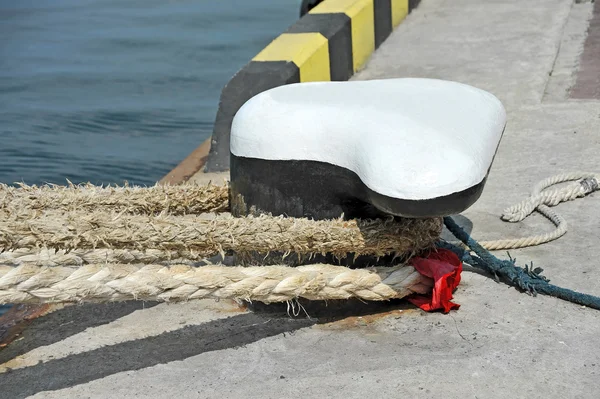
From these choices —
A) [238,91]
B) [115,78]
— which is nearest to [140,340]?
[238,91]

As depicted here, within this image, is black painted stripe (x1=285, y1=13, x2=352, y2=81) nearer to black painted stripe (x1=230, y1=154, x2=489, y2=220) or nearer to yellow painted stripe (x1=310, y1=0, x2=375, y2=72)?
yellow painted stripe (x1=310, y1=0, x2=375, y2=72)

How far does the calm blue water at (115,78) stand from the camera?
5566 millimetres

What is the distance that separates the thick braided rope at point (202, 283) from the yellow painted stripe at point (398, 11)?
349cm

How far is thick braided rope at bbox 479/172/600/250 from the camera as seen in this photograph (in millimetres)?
2688

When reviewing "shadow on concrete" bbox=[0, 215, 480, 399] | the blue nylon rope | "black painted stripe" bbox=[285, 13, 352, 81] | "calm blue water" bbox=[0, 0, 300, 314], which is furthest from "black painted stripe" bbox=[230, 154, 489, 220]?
"calm blue water" bbox=[0, 0, 300, 314]

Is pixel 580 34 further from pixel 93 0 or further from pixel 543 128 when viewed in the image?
pixel 93 0

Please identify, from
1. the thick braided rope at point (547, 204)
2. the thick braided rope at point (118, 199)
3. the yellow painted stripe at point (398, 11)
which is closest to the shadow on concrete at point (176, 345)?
the thick braided rope at point (118, 199)

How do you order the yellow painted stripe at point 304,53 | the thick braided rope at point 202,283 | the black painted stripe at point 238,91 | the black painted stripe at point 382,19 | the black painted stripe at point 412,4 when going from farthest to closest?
the black painted stripe at point 412,4
the black painted stripe at point 382,19
the yellow painted stripe at point 304,53
the black painted stripe at point 238,91
the thick braided rope at point 202,283

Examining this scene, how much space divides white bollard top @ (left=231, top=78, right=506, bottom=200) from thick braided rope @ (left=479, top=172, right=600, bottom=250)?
500 mm

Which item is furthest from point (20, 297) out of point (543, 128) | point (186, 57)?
point (186, 57)

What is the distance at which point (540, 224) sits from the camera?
2881 mm

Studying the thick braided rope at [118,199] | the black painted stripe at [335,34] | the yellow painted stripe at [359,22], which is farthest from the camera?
the yellow painted stripe at [359,22]

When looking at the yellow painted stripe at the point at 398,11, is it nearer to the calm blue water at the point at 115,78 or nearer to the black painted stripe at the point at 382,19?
the black painted stripe at the point at 382,19

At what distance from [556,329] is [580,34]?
3.24 metres
